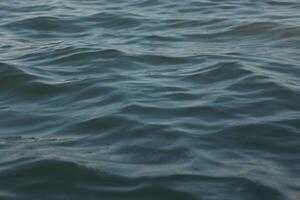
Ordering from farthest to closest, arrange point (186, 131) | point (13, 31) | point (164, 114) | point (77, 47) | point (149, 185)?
point (13, 31) → point (77, 47) → point (164, 114) → point (186, 131) → point (149, 185)

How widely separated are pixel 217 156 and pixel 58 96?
216 centimetres

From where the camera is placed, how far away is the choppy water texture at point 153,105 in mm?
4219

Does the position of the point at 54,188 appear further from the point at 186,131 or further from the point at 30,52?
the point at 30,52

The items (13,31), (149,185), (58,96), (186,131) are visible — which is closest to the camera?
(149,185)

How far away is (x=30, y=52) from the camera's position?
25.6ft

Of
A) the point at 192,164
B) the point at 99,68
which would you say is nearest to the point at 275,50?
the point at 99,68

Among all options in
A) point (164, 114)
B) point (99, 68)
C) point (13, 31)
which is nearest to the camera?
point (164, 114)

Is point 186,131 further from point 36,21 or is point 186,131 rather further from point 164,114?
point 36,21

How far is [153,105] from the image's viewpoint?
5770 mm

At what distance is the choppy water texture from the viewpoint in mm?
4219

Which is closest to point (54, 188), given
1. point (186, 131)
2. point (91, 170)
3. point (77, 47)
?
point (91, 170)

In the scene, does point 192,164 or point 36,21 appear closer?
point 192,164

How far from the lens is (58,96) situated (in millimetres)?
6102

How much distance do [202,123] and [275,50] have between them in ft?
8.32
